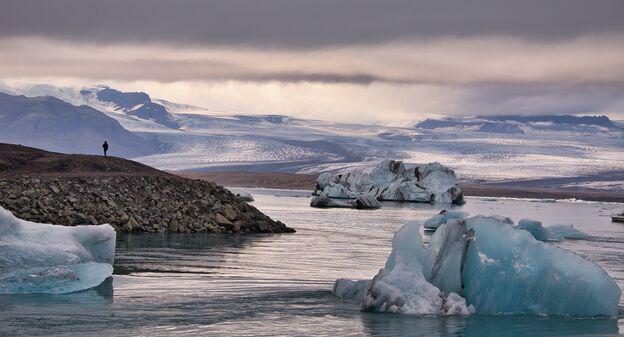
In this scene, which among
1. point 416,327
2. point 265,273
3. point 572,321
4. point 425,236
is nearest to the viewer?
point 416,327

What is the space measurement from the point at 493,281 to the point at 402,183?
9028 centimetres

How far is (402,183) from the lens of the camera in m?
111

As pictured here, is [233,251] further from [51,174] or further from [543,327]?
[543,327]

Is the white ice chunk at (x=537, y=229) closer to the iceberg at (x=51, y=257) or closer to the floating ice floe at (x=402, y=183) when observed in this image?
the iceberg at (x=51, y=257)

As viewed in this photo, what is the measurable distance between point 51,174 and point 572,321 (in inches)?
1076

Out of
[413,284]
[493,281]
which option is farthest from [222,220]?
[493,281]

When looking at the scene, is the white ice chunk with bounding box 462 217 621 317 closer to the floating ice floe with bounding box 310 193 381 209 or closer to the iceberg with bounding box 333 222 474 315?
the iceberg with bounding box 333 222 474 315

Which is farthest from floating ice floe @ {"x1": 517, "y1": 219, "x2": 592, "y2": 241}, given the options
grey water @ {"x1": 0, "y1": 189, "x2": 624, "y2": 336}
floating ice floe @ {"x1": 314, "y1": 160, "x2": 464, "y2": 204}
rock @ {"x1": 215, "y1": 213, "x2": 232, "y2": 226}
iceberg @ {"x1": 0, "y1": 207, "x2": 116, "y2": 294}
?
floating ice floe @ {"x1": 314, "y1": 160, "x2": 464, "y2": 204}

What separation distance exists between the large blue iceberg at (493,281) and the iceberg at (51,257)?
20.9ft

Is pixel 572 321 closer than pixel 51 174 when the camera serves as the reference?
Yes

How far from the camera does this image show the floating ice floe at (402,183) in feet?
359

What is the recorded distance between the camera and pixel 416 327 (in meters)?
18.4

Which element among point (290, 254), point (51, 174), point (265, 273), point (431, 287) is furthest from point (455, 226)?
point (51, 174)

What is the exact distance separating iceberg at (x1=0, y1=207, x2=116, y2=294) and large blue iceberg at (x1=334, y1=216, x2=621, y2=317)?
6380mm
